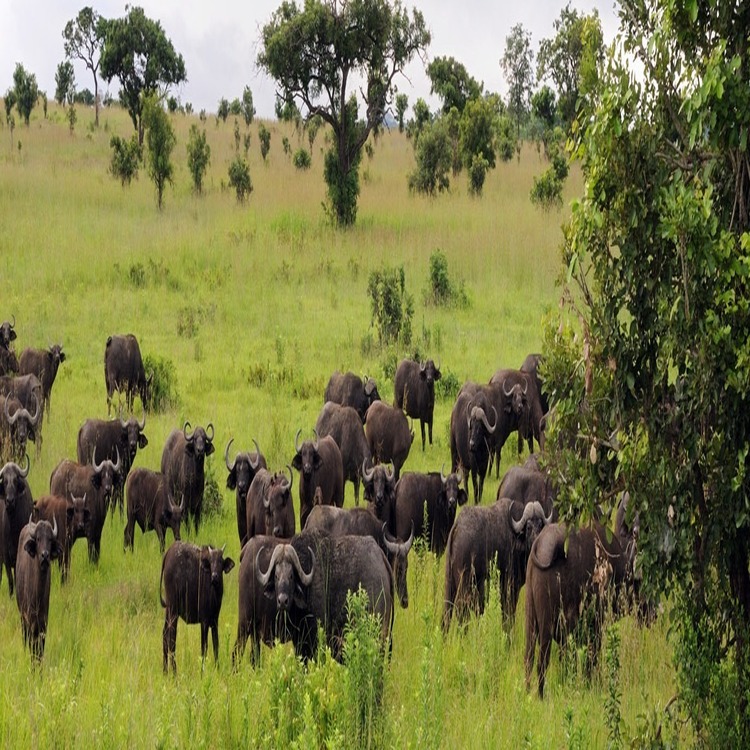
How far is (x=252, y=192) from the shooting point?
3534 centimetres

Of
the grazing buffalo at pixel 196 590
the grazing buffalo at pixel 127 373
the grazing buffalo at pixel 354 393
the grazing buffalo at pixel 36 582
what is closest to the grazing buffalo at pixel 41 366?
the grazing buffalo at pixel 127 373

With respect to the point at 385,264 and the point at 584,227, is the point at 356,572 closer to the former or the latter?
the point at 584,227

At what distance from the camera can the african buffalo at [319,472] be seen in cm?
1145

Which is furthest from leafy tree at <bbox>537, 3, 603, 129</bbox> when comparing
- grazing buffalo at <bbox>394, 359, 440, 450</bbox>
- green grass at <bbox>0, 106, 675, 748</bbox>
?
grazing buffalo at <bbox>394, 359, 440, 450</bbox>

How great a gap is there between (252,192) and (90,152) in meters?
12.9

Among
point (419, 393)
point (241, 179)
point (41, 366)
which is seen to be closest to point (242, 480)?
point (419, 393)

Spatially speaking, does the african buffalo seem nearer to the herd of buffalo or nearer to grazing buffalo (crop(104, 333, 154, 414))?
the herd of buffalo

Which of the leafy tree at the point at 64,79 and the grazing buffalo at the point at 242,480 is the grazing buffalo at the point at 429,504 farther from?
the leafy tree at the point at 64,79

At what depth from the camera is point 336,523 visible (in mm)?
9359

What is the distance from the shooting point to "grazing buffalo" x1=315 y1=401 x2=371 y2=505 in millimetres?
13047

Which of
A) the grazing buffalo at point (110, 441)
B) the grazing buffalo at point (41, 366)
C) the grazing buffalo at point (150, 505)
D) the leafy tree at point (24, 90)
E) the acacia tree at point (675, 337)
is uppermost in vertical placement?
the leafy tree at point (24, 90)

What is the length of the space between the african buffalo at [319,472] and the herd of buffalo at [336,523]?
0.02m

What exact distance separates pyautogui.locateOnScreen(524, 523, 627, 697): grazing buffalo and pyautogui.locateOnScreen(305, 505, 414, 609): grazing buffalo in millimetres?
1355

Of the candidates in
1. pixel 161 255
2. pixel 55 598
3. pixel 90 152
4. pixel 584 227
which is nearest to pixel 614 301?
pixel 584 227
